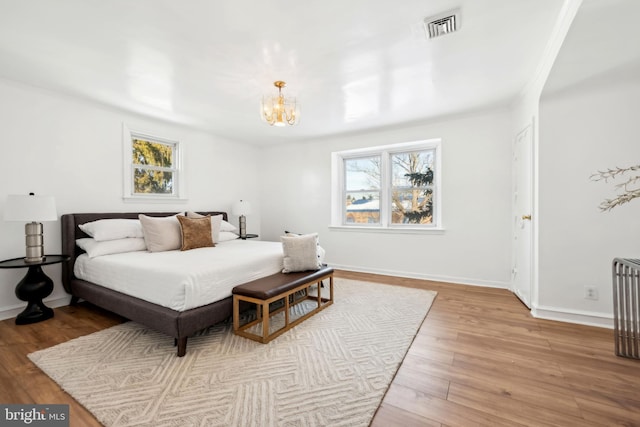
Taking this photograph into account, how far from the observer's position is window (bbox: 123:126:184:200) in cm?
372

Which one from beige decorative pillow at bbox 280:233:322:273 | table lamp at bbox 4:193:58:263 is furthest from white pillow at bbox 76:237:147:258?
beige decorative pillow at bbox 280:233:322:273

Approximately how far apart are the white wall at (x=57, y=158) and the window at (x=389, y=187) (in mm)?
2817

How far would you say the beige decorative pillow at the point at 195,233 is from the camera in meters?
3.32

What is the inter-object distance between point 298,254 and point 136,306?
4.75 feet

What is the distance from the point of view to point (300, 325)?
101 inches

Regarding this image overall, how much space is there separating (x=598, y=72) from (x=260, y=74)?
2.92m

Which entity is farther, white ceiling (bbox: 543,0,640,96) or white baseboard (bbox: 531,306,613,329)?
white baseboard (bbox: 531,306,613,329)

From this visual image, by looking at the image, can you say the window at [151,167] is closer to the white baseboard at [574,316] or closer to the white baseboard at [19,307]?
the white baseboard at [19,307]

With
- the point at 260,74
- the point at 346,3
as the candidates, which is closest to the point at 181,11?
the point at 260,74

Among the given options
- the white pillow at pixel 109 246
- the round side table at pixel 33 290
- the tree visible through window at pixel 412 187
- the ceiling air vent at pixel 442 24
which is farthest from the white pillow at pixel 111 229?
the tree visible through window at pixel 412 187

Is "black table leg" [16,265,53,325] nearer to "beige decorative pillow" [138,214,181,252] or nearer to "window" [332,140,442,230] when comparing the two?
"beige decorative pillow" [138,214,181,252]

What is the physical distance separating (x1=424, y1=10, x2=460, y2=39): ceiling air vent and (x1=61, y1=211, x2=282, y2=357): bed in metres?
2.41

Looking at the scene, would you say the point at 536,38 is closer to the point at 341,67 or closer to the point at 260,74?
the point at 341,67

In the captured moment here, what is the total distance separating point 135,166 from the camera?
152 inches
